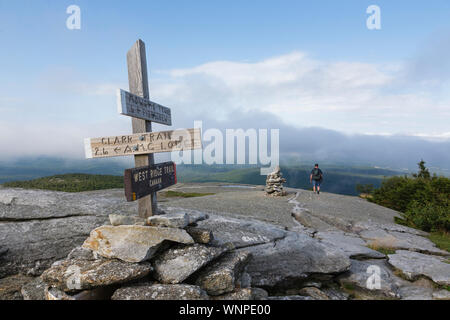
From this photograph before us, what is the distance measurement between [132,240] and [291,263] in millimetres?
5618

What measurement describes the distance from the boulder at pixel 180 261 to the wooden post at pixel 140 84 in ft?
6.44

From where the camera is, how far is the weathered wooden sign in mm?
6289

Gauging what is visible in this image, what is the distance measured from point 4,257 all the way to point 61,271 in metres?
3.76

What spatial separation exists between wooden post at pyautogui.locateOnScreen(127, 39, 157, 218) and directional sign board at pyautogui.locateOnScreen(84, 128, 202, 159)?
0.57 meters

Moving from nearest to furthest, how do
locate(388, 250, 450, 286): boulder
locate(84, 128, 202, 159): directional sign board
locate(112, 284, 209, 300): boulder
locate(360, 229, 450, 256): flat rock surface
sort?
locate(112, 284, 209, 300): boulder
locate(84, 128, 202, 159): directional sign board
locate(388, 250, 450, 286): boulder
locate(360, 229, 450, 256): flat rock surface

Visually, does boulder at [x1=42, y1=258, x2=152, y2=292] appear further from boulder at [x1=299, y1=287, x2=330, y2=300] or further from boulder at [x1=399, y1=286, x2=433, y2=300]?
boulder at [x1=399, y1=286, x2=433, y2=300]

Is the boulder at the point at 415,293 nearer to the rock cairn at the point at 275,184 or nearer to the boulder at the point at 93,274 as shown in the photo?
the boulder at the point at 93,274

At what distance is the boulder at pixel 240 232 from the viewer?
9.67 metres

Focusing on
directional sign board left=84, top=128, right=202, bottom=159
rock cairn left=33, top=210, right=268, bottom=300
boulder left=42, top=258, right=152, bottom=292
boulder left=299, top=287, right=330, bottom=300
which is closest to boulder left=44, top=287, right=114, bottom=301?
rock cairn left=33, top=210, right=268, bottom=300

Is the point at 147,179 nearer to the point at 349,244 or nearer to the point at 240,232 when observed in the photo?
the point at 240,232

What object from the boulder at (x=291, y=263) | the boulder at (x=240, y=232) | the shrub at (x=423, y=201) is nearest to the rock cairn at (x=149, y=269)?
the boulder at (x=291, y=263)

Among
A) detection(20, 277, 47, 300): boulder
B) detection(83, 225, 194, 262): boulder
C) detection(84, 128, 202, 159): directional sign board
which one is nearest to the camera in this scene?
detection(83, 225, 194, 262): boulder

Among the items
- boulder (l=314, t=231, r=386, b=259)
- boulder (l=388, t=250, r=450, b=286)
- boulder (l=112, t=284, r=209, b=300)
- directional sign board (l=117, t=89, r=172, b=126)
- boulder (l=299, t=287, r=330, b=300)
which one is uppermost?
directional sign board (l=117, t=89, r=172, b=126)
